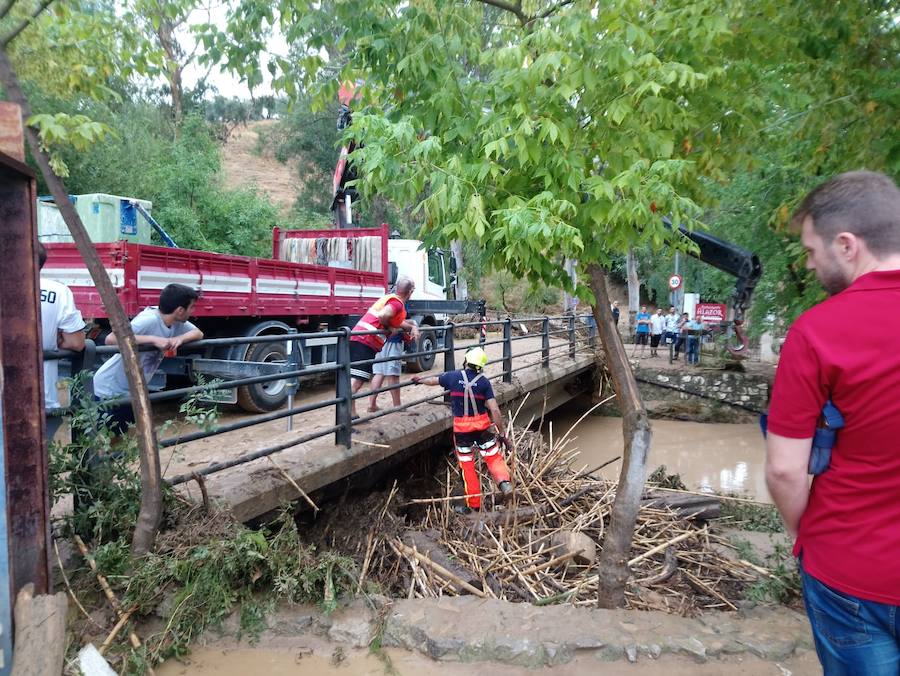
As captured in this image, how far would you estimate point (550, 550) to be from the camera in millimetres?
4703

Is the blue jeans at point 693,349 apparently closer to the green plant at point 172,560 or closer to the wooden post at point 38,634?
the green plant at point 172,560

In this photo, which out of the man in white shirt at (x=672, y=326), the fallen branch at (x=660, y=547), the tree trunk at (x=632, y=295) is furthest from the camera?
the tree trunk at (x=632, y=295)

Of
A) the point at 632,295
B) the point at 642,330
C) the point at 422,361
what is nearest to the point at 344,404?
the point at 422,361

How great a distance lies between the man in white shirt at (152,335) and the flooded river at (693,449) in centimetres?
690

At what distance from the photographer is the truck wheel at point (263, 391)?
7383 millimetres

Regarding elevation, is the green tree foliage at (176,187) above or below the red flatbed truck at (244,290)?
above

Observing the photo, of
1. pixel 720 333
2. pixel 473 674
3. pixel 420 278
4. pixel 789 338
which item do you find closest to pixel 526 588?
pixel 473 674

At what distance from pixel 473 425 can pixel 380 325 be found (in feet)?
4.85

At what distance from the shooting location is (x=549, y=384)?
11.0m

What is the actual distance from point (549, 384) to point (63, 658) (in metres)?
9.39

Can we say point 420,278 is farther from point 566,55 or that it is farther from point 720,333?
point 720,333

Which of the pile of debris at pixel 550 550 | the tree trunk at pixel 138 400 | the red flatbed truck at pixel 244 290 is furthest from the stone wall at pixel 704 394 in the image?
the tree trunk at pixel 138 400

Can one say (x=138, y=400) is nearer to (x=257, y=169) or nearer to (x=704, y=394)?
(x=704, y=394)

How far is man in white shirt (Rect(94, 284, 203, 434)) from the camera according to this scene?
375 cm
